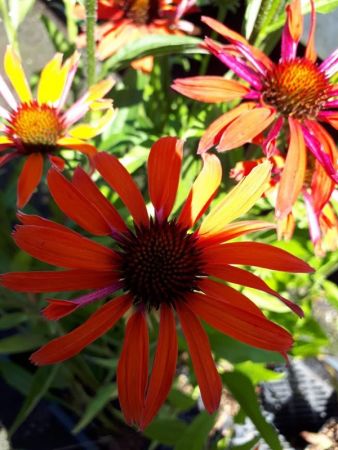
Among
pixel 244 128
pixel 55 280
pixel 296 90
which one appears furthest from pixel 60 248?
pixel 296 90

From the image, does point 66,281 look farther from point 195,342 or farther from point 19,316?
point 19,316

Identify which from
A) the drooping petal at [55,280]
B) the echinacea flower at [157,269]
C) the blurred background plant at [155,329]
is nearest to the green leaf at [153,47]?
the blurred background plant at [155,329]

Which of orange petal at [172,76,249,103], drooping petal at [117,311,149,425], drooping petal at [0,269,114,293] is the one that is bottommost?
drooping petal at [117,311,149,425]

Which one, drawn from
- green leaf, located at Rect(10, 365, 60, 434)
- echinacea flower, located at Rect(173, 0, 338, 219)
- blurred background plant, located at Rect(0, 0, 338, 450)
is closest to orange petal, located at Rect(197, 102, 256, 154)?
echinacea flower, located at Rect(173, 0, 338, 219)

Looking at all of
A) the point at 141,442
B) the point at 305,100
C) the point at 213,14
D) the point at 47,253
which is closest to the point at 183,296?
the point at 47,253

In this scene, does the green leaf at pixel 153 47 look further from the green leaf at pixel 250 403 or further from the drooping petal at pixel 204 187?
the green leaf at pixel 250 403

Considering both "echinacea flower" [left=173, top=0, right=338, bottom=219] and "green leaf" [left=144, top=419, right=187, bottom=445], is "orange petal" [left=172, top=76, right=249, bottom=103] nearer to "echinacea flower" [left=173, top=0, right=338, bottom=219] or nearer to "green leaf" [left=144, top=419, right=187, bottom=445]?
"echinacea flower" [left=173, top=0, right=338, bottom=219]
